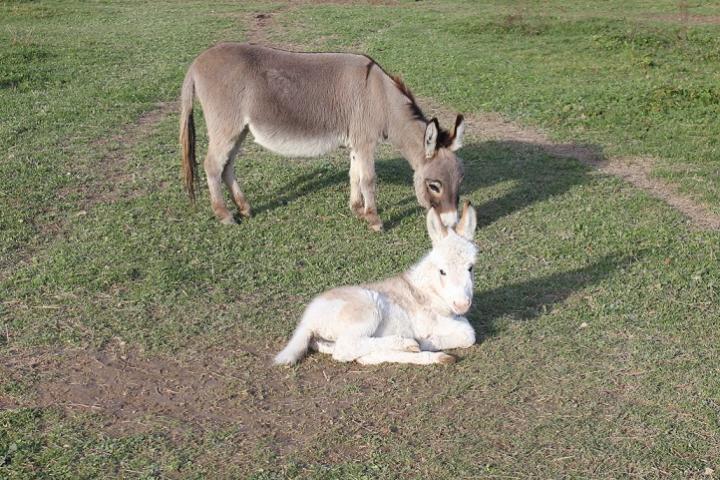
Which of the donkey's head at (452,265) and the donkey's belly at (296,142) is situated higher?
the donkey's head at (452,265)

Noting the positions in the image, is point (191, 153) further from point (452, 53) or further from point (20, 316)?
point (452, 53)

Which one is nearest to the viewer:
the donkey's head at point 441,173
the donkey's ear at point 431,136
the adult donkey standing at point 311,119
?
the donkey's ear at point 431,136

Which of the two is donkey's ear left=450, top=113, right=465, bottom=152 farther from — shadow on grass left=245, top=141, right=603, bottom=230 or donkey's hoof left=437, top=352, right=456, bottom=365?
donkey's hoof left=437, top=352, right=456, bottom=365

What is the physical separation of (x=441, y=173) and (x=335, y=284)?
1.86 meters

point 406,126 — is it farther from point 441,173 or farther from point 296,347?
point 296,347

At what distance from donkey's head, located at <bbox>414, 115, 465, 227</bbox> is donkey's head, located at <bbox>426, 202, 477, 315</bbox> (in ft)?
7.68

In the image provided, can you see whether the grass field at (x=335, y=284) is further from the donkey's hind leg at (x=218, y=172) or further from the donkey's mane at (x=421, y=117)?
the donkey's mane at (x=421, y=117)

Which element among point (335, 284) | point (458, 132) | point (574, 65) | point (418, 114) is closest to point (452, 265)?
point (335, 284)

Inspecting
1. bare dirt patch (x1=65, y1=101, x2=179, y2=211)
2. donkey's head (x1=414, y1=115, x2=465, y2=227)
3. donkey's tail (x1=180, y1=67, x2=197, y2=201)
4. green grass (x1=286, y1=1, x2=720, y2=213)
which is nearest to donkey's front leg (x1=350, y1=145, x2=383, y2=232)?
donkey's head (x1=414, y1=115, x2=465, y2=227)

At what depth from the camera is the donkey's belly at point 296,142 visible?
353 inches

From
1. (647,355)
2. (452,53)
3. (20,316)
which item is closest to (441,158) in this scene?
(647,355)

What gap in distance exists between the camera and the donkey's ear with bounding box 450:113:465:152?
28.8 feet

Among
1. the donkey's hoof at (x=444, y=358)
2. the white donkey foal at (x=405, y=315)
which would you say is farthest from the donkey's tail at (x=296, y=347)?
the donkey's hoof at (x=444, y=358)

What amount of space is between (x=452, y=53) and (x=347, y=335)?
12.0m
